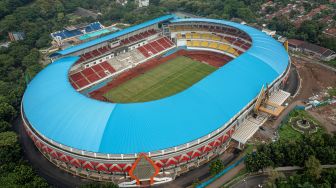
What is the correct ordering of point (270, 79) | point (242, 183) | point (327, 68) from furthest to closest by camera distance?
point (327, 68) → point (270, 79) → point (242, 183)

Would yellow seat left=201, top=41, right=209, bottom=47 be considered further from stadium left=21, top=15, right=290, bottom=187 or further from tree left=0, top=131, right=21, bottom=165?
tree left=0, top=131, right=21, bottom=165

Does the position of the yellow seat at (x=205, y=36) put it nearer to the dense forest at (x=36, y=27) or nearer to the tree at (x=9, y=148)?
the dense forest at (x=36, y=27)

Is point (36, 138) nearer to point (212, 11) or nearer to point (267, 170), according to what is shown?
point (267, 170)

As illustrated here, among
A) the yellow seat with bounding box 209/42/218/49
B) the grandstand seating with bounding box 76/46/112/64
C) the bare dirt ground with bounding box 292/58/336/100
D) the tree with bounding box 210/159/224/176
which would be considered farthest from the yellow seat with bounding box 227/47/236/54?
the tree with bounding box 210/159/224/176

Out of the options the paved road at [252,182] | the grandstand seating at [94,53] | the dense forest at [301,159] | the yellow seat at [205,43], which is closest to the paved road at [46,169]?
the paved road at [252,182]

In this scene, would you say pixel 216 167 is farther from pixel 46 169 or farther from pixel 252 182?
pixel 46 169

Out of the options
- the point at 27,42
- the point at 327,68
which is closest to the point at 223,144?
the point at 327,68
